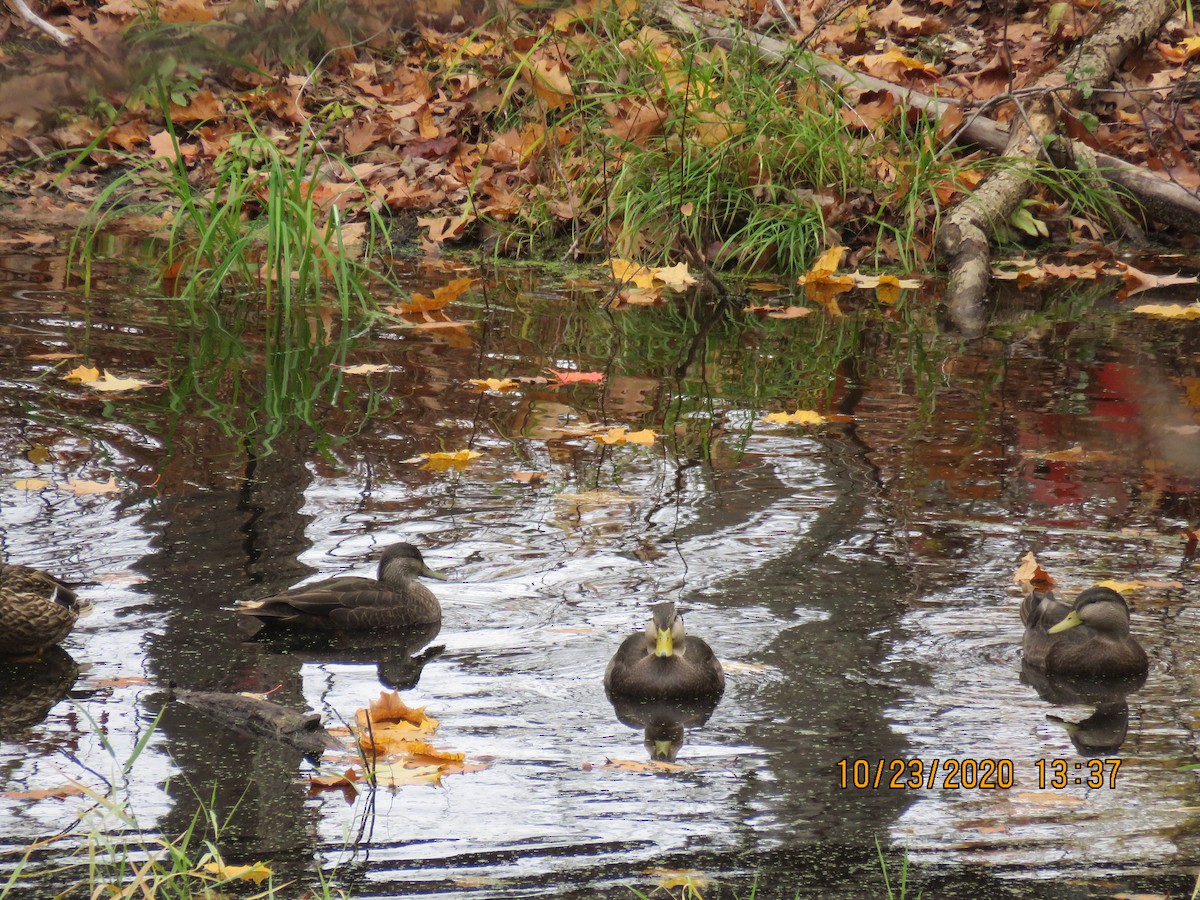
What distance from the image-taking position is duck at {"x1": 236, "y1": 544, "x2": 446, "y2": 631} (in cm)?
477

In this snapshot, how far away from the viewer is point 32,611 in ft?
14.6

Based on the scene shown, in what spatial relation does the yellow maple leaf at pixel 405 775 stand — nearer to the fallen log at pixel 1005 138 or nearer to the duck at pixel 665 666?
the duck at pixel 665 666

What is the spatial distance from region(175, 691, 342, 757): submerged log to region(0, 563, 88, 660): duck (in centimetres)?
57

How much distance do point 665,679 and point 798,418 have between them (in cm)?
296

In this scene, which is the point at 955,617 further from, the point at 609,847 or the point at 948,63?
the point at 948,63

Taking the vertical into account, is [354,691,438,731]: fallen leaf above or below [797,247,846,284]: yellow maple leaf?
below

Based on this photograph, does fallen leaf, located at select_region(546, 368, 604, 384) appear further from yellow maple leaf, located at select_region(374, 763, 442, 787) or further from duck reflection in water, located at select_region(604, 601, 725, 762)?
yellow maple leaf, located at select_region(374, 763, 442, 787)

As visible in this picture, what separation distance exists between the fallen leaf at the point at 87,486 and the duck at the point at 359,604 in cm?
133

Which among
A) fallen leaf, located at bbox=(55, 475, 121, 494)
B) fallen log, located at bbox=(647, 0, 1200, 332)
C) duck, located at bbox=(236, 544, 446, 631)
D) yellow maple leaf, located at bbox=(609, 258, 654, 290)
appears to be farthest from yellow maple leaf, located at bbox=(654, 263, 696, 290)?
duck, located at bbox=(236, 544, 446, 631)

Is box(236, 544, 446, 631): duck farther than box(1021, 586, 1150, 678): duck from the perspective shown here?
Yes

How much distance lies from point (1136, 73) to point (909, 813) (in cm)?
994

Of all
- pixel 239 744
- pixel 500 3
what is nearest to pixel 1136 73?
pixel 239 744

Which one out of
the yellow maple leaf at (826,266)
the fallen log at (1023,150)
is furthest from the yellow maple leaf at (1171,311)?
the yellow maple leaf at (826,266)

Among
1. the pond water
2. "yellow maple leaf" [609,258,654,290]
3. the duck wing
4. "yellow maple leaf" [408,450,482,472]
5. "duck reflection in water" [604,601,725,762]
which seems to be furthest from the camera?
"yellow maple leaf" [609,258,654,290]
